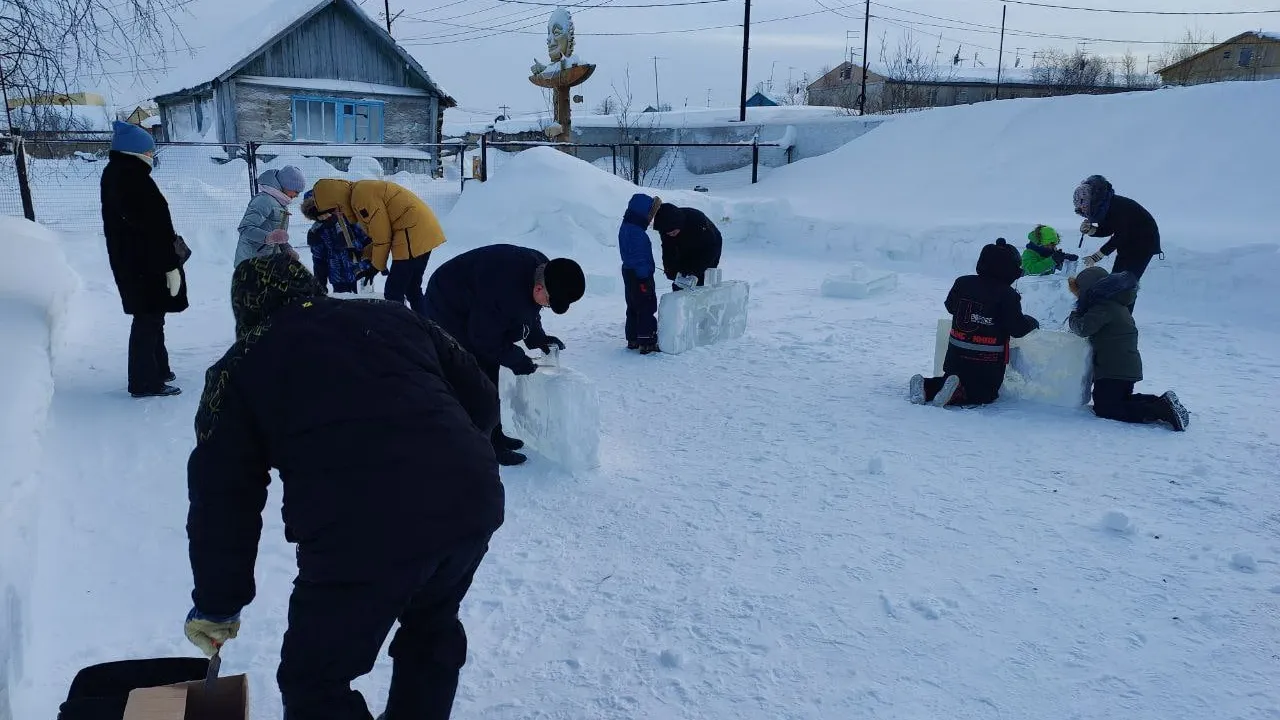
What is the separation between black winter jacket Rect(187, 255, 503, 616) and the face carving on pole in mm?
15754

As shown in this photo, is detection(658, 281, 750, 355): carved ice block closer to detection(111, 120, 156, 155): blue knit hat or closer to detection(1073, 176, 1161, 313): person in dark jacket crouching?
detection(1073, 176, 1161, 313): person in dark jacket crouching

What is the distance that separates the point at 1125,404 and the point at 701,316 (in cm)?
314

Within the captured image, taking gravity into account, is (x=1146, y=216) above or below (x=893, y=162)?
below

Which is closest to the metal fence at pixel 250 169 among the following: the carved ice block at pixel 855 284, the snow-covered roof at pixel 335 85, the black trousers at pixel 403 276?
the snow-covered roof at pixel 335 85

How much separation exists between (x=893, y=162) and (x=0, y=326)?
1385 centimetres

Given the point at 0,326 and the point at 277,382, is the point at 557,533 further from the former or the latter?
the point at 0,326

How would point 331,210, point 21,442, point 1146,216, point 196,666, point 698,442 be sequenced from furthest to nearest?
point 1146,216, point 331,210, point 698,442, point 21,442, point 196,666

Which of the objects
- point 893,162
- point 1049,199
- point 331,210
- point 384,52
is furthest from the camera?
point 384,52

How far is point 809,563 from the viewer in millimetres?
3402

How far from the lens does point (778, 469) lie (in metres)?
4.40

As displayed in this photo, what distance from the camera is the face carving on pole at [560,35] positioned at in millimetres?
16219

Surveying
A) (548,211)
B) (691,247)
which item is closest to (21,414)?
(691,247)

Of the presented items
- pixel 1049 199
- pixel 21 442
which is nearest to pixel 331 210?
pixel 21 442

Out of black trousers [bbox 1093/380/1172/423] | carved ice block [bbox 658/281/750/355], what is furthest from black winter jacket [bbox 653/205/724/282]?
black trousers [bbox 1093/380/1172/423]
